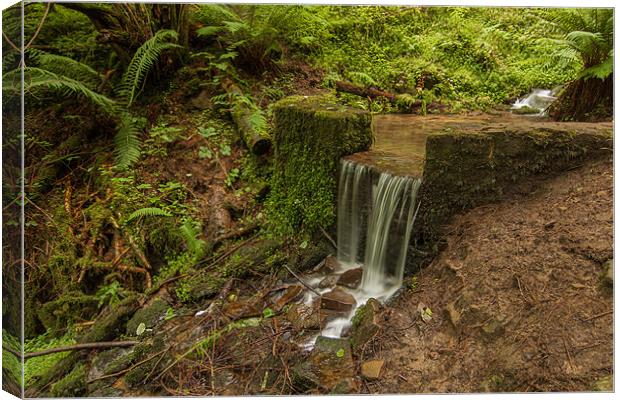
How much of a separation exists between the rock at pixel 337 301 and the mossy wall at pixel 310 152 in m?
0.70

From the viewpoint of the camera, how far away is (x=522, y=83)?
18.9 ft

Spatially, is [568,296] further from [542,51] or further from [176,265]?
[542,51]

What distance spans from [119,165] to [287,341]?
2.62 meters

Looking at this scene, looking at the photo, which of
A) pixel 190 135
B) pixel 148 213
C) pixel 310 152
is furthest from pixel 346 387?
pixel 190 135

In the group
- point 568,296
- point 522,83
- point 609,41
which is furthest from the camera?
point 522,83

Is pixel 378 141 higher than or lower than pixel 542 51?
lower

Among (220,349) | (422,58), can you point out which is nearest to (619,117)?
(220,349)

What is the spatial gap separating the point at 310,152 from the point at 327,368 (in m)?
1.81

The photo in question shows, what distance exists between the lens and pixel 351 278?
324 centimetres

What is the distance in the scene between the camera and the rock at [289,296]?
309 cm

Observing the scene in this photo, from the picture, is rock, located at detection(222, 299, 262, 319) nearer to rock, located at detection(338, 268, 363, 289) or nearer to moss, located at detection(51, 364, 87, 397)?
rock, located at detection(338, 268, 363, 289)

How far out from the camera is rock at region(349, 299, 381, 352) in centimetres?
247

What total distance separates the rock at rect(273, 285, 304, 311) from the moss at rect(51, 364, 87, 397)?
1.34 meters

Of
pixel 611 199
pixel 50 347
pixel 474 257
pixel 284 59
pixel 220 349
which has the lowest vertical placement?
pixel 50 347
